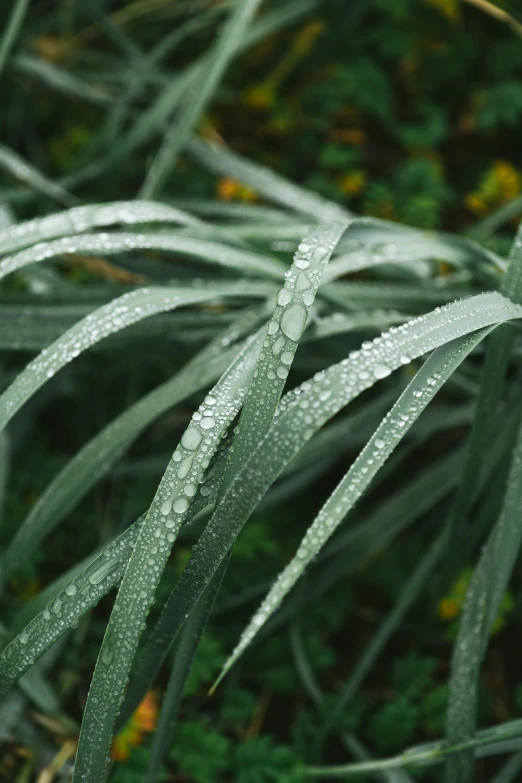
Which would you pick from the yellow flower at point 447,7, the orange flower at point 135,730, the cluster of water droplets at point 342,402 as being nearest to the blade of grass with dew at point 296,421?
the cluster of water droplets at point 342,402

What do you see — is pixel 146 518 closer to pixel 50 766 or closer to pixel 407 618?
pixel 50 766

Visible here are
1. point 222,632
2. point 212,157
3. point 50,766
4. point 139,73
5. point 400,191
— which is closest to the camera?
point 50,766

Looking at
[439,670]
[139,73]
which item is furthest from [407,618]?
[139,73]

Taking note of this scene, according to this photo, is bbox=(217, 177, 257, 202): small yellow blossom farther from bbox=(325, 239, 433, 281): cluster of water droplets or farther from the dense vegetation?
bbox=(325, 239, 433, 281): cluster of water droplets

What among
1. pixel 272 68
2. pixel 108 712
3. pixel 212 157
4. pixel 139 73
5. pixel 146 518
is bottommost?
pixel 108 712

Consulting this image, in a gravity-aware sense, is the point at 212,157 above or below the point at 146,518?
above

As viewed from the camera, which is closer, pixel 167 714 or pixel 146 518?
pixel 146 518

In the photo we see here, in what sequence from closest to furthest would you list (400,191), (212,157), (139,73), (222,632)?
(222,632) → (212,157) → (139,73) → (400,191)

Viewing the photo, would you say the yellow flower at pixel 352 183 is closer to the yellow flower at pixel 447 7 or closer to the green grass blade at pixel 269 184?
the green grass blade at pixel 269 184
